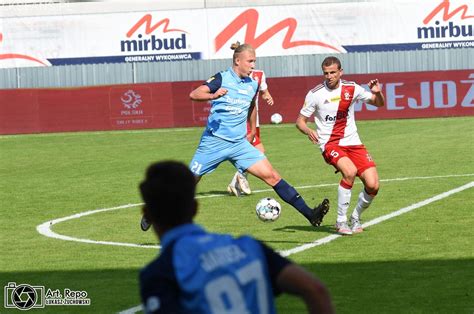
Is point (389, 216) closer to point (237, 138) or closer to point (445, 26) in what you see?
point (237, 138)

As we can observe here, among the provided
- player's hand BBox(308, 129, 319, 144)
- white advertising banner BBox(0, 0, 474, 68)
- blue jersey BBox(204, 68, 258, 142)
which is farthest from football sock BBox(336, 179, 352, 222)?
white advertising banner BBox(0, 0, 474, 68)

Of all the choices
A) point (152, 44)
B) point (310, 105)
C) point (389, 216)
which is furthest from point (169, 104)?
point (310, 105)

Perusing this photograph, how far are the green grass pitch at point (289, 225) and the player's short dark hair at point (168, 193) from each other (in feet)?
16.2

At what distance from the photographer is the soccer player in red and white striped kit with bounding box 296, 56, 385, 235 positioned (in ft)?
43.3

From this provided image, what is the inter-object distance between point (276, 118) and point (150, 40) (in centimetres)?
2374

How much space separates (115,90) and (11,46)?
2233 centimetres

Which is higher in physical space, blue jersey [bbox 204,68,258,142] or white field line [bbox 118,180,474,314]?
blue jersey [bbox 204,68,258,142]

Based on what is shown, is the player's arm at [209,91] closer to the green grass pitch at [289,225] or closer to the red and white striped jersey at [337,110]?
the red and white striped jersey at [337,110]

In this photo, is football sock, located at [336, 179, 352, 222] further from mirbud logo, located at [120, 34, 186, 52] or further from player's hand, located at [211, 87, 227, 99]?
mirbud logo, located at [120, 34, 186, 52]

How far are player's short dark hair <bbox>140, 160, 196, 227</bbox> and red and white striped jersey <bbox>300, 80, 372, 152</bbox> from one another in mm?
9384

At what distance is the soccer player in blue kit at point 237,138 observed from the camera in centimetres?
1303

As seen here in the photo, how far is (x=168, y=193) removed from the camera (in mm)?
4027

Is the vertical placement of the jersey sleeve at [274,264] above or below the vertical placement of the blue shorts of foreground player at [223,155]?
below

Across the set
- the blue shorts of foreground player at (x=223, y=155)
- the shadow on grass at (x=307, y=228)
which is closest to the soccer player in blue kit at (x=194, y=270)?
the blue shorts of foreground player at (x=223, y=155)
